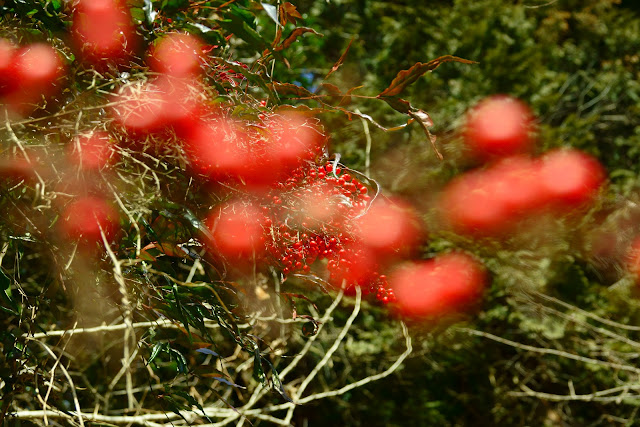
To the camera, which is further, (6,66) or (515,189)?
(515,189)

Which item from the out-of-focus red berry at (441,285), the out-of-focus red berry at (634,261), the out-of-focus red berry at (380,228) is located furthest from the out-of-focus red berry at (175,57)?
the out-of-focus red berry at (634,261)

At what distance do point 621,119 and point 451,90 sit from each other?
130 cm

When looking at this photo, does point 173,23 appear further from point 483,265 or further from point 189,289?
point 483,265

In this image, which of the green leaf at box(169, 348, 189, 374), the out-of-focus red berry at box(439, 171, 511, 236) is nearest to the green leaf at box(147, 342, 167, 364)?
the green leaf at box(169, 348, 189, 374)

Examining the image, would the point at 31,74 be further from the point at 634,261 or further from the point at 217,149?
the point at 634,261

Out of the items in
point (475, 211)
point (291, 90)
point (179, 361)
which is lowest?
point (475, 211)

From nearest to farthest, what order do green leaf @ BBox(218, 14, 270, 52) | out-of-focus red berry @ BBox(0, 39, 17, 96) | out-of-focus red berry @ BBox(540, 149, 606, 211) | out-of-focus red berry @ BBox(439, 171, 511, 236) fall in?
1. out-of-focus red berry @ BBox(0, 39, 17, 96)
2. green leaf @ BBox(218, 14, 270, 52)
3. out-of-focus red berry @ BBox(439, 171, 511, 236)
4. out-of-focus red berry @ BBox(540, 149, 606, 211)

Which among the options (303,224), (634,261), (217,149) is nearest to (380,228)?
(303,224)

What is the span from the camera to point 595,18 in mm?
2928

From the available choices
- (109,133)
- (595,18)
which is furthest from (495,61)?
(109,133)

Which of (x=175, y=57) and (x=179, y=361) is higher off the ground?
(x=175, y=57)

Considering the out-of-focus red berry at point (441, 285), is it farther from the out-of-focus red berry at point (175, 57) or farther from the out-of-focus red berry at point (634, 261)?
the out-of-focus red berry at point (175, 57)

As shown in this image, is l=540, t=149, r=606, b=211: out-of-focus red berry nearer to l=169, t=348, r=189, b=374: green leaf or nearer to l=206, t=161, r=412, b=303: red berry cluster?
l=206, t=161, r=412, b=303: red berry cluster

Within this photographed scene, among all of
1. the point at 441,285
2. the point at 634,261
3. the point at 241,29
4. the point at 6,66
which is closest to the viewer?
the point at 6,66
